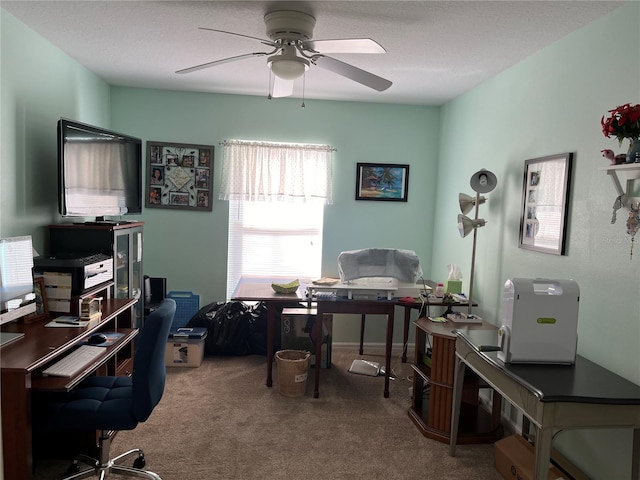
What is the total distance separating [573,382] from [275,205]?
326cm

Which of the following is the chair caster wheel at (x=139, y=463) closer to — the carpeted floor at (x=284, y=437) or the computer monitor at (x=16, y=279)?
the carpeted floor at (x=284, y=437)

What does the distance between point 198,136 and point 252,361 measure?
2.20 m

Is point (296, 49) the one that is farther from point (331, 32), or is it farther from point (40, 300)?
point (40, 300)

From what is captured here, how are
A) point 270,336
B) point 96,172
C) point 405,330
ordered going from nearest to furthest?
point 96,172 < point 270,336 < point 405,330

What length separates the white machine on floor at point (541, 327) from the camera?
7.26ft

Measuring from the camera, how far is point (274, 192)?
4.66 metres

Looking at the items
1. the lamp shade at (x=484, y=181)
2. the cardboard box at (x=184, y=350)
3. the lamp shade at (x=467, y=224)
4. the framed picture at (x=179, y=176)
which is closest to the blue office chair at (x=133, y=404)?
the cardboard box at (x=184, y=350)

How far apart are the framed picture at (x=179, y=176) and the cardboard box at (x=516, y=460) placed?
128 inches

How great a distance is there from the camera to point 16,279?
2.44m

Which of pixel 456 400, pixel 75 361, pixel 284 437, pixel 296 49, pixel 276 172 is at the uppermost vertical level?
pixel 296 49

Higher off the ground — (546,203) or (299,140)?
(299,140)

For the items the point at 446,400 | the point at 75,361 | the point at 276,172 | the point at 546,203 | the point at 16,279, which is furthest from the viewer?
the point at 276,172

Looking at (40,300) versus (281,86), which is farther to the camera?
(281,86)

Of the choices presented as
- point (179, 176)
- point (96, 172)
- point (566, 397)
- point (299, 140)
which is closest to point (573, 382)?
point (566, 397)
